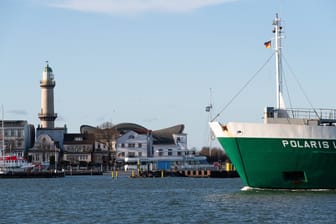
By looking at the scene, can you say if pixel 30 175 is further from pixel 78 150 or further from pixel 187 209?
pixel 187 209

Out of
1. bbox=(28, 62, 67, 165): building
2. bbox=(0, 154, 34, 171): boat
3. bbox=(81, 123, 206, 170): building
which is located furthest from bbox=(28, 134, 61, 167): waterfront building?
bbox=(0, 154, 34, 171): boat

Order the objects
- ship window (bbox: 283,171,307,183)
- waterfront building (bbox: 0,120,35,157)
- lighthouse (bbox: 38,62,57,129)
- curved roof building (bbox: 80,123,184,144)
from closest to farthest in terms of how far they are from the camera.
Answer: ship window (bbox: 283,171,307,183), waterfront building (bbox: 0,120,35,157), lighthouse (bbox: 38,62,57,129), curved roof building (bbox: 80,123,184,144)

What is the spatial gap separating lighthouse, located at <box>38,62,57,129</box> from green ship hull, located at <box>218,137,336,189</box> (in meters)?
88.9

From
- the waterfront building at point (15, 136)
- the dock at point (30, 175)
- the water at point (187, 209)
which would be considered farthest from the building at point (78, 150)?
the water at point (187, 209)

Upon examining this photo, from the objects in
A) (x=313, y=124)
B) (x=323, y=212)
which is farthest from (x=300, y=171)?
(x=323, y=212)

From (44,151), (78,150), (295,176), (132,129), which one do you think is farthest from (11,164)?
(295,176)

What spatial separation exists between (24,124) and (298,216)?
9892cm

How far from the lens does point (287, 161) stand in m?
41.5

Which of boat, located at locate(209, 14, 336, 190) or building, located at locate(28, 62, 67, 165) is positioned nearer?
boat, located at locate(209, 14, 336, 190)

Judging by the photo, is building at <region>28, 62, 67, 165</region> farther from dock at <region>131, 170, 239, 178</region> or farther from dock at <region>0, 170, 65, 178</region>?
dock at <region>131, 170, 239, 178</region>

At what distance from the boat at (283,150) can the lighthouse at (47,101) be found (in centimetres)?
8835

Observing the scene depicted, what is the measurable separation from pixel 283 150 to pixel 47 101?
90810 millimetres

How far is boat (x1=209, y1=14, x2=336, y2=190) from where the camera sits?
41281 millimetres

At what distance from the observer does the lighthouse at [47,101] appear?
129 m
